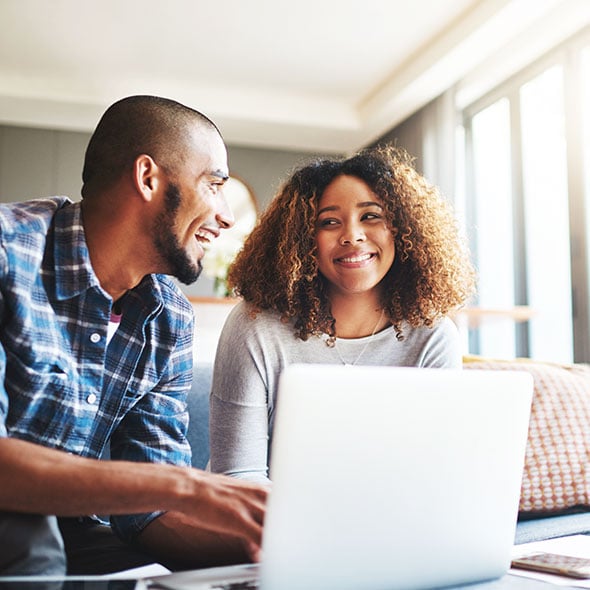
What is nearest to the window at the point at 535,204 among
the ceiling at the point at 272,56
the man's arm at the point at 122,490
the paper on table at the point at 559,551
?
the ceiling at the point at 272,56

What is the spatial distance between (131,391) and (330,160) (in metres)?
0.74

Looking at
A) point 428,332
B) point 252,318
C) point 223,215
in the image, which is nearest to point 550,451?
point 428,332

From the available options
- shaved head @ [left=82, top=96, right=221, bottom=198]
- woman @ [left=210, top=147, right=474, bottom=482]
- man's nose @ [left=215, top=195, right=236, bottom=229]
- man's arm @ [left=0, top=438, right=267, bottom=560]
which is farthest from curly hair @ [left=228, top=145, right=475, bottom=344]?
man's arm @ [left=0, top=438, right=267, bottom=560]

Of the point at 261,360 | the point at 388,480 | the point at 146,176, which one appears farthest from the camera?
the point at 261,360

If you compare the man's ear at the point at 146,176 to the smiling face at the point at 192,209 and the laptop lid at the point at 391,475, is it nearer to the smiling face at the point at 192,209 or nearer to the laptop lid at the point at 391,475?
the smiling face at the point at 192,209

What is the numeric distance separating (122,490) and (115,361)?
1.25 feet

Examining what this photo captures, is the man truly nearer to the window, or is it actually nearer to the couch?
the couch

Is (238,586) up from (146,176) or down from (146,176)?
down

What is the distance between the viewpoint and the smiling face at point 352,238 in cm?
147

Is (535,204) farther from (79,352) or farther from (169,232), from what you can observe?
(79,352)

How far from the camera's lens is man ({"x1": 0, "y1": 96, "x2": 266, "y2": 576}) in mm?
794

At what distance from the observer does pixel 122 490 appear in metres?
0.78

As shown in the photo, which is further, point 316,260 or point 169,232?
point 316,260

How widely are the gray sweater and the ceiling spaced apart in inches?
86.9
